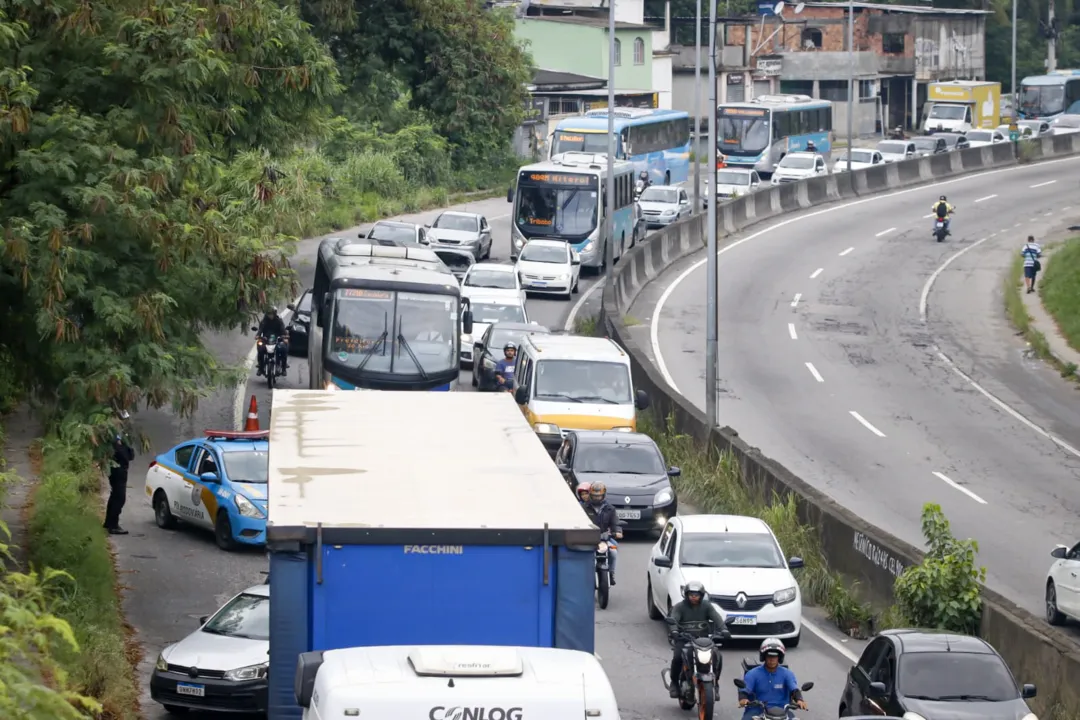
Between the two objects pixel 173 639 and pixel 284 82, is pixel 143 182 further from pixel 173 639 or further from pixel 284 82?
pixel 173 639

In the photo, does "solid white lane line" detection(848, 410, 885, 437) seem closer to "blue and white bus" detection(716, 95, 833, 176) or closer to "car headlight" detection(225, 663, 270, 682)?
"car headlight" detection(225, 663, 270, 682)

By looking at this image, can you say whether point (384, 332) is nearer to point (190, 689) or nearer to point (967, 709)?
point (190, 689)

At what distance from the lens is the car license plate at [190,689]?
581 inches

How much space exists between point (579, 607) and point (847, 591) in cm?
973

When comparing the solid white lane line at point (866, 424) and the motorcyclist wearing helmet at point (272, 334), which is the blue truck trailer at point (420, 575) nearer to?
the motorcyclist wearing helmet at point (272, 334)

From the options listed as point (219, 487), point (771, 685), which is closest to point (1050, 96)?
point (219, 487)

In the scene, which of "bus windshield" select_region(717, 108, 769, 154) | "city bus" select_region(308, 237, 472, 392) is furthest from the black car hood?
"bus windshield" select_region(717, 108, 769, 154)

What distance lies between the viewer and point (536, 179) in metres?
47.7

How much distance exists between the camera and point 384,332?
89.2 feet

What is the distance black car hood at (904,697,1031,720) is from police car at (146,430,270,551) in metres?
10.7

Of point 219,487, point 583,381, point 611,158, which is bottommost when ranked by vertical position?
point 219,487

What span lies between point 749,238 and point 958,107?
40185 mm

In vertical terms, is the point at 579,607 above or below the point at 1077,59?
below

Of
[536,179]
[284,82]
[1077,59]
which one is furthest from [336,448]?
[1077,59]
